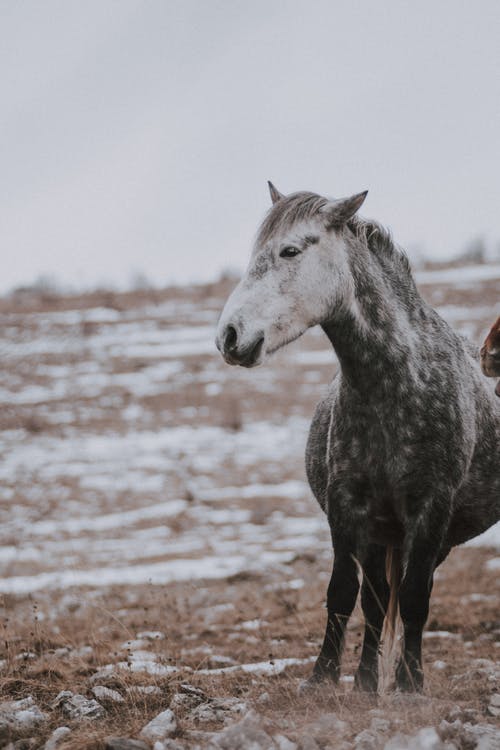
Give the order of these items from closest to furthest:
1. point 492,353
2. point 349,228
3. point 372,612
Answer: point 492,353
point 349,228
point 372,612

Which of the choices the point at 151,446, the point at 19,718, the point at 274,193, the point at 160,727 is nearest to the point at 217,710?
the point at 160,727

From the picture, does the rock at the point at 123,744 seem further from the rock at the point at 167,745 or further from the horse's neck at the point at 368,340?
the horse's neck at the point at 368,340

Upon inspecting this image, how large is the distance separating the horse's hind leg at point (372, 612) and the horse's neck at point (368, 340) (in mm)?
1086

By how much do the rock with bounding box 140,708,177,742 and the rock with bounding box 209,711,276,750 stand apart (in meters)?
0.32

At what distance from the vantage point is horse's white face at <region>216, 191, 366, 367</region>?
375 cm

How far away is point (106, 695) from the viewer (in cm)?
412

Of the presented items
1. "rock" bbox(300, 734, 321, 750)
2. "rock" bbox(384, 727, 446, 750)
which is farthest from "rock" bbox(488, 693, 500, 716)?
"rock" bbox(300, 734, 321, 750)

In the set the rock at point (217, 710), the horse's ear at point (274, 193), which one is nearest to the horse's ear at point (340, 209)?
the horse's ear at point (274, 193)

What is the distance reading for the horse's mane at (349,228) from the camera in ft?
13.4

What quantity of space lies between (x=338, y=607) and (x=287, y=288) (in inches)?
72.0

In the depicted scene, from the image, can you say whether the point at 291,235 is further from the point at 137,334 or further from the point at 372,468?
the point at 137,334

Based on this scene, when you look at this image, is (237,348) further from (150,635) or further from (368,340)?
(150,635)

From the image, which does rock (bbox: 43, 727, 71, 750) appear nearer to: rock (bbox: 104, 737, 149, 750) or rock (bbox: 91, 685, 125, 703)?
rock (bbox: 104, 737, 149, 750)

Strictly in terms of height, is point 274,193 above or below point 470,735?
above
